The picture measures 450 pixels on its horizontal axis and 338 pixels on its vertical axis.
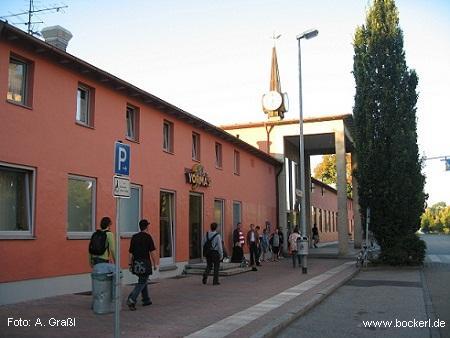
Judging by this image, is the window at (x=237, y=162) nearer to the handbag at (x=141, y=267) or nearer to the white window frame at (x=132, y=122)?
the white window frame at (x=132, y=122)

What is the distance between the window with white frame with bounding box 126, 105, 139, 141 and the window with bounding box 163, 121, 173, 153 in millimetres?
2017

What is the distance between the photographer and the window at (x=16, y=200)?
10367 millimetres

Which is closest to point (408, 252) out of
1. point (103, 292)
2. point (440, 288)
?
point (440, 288)

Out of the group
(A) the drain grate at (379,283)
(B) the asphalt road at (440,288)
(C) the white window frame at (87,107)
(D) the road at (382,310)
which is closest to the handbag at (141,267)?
(D) the road at (382,310)

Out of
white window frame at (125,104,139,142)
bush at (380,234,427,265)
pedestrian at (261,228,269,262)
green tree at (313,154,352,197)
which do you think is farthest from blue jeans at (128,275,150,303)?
green tree at (313,154,352,197)

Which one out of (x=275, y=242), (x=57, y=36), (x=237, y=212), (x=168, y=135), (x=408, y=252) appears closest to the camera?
(x=57, y=36)

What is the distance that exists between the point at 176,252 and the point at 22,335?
10.1 metres

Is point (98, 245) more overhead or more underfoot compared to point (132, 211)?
more underfoot

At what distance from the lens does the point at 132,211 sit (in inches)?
592

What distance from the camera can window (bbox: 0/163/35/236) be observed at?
10367mm

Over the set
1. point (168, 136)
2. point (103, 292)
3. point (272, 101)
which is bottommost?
point (103, 292)

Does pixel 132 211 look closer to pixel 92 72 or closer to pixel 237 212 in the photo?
pixel 92 72

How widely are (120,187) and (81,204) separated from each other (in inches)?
247

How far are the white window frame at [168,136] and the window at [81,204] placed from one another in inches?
185
